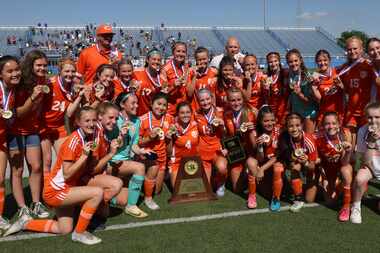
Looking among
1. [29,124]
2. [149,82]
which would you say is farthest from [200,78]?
[29,124]

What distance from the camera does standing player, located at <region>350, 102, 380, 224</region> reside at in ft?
13.9

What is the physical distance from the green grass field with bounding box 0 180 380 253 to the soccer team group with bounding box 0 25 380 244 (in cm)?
19

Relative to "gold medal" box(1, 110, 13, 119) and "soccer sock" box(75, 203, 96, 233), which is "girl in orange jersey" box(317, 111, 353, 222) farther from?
"gold medal" box(1, 110, 13, 119)

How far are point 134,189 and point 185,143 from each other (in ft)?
3.25

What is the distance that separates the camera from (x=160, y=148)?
5180mm

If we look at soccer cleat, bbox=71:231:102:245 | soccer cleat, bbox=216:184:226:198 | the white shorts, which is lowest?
soccer cleat, bbox=71:231:102:245

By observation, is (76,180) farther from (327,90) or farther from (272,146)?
(327,90)

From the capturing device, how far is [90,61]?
568cm

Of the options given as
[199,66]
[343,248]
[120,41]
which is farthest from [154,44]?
[343,248]

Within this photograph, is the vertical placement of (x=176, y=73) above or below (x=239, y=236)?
above

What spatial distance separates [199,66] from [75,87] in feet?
6.25

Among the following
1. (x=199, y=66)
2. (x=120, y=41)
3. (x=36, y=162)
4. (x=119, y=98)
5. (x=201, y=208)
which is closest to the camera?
(x=36, y=162)

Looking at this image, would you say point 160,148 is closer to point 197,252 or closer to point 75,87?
point 75,87

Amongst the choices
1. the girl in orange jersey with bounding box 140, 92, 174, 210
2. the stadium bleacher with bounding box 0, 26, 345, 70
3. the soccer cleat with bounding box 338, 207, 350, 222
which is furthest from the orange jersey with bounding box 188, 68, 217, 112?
the stadium bleacher with bounding box 0, 26, 345, 70
